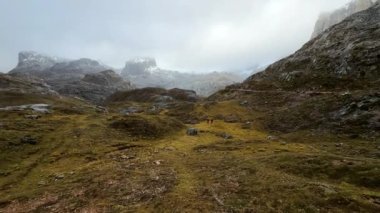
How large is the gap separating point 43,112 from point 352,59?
9791 centimetres

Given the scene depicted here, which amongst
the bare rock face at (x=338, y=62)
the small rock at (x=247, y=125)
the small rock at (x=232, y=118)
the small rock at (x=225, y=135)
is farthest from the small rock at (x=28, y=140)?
the bare rock face at (x=338, y=62)

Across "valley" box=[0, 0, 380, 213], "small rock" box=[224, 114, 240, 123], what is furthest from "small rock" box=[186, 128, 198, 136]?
"small rock" box=[224, 114, 240, 123]

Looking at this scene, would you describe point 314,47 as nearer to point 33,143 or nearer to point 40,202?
point 33,143

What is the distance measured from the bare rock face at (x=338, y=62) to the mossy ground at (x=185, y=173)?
42439 mm

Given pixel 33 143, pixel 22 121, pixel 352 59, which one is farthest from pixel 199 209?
pixel 352 59

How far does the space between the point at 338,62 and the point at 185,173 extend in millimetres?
90453

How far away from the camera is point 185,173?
151ft

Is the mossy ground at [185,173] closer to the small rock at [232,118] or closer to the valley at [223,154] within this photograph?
the valley at [223,154]

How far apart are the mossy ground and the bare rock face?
42.4 metres

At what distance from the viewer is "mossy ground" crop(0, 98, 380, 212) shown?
34594 millimetres

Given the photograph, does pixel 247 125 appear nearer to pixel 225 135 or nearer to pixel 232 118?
pixel 232 118

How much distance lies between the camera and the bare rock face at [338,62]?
10406cm

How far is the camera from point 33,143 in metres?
67.7

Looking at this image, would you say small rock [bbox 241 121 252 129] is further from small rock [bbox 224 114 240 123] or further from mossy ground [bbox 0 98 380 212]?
mossy ground [bbox 0 98 380 212]
